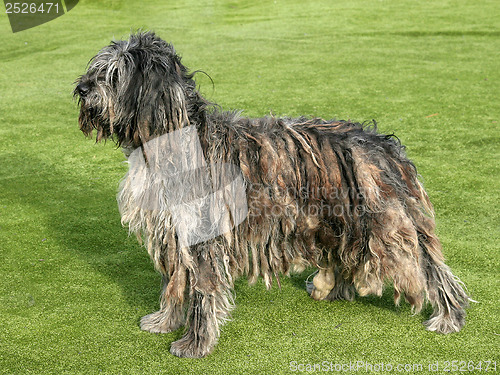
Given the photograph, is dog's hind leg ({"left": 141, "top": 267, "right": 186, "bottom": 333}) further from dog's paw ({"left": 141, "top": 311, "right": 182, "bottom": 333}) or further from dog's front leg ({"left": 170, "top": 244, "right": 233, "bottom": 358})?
dog's front leg ({"left": 170, "top": 244, "right": 233, "bottom": 358})

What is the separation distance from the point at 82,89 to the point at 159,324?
148 cm

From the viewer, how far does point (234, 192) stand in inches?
124

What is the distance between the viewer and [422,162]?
5898mm

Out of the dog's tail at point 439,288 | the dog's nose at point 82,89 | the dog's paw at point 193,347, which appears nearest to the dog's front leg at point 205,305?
the dog's paw at point 193,347

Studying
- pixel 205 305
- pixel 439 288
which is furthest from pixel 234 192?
pixel 439 288

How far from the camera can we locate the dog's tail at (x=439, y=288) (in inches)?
134

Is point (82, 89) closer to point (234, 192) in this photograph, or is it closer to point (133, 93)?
point (133, 93)

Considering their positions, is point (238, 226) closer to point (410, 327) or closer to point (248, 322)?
point (248, 322)

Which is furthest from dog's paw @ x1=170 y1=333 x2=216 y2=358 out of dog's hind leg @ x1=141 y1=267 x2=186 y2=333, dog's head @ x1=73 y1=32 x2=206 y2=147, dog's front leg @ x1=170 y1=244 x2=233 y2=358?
dog's head @ x1=73 y1=32 x2=206 y2=147

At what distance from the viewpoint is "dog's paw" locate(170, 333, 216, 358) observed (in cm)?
325

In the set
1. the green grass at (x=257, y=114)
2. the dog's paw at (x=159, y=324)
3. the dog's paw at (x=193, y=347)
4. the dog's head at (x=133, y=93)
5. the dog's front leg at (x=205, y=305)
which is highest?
the dog's head at (x=133, y=93)

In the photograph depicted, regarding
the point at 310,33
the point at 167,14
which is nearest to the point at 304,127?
the point at 310,33

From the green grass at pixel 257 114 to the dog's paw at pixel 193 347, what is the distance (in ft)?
0.16

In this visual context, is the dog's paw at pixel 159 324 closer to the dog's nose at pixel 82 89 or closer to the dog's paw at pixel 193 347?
the dog's paw at pixel 193 347
